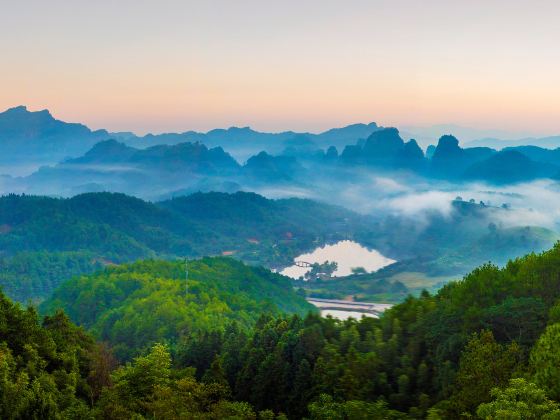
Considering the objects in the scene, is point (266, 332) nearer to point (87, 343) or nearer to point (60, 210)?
point (87, 343)

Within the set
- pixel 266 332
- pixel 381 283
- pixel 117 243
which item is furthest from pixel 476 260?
pixel 266 332

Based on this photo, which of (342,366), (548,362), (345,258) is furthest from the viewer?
(345,258)

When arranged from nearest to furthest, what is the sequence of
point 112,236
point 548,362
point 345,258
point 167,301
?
point 548,362 → point 167,301 → point 112,236 → point 345,258

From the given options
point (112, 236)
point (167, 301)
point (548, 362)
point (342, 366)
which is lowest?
point (167, 301)

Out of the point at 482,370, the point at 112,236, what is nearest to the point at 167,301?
the point at 482,370

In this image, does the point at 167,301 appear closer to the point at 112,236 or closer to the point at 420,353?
the point at 420,353

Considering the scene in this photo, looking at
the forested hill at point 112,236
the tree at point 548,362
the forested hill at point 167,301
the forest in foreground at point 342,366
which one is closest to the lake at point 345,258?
the forested hill at point 112,236

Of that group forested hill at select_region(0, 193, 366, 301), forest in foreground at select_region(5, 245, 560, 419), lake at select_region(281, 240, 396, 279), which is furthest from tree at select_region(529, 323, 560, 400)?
lake at select_region(281, 240, 396, 279)
